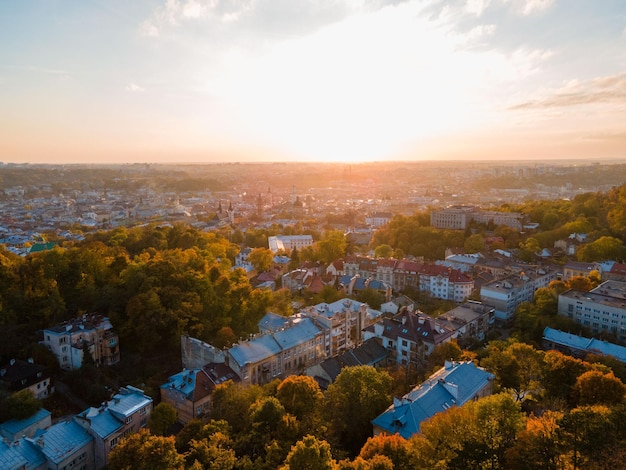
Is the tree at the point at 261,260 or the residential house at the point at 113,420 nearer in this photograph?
the residential house at the point at 113,420

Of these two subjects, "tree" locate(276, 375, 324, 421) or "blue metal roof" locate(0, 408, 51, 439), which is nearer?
"tree" locate(276, 375, 324, 421)

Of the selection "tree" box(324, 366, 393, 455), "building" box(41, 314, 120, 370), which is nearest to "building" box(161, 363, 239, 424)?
"building" box(41, 314, 120, 370)

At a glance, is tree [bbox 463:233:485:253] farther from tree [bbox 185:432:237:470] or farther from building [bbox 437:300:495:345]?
tree [bbox 185:432:237:470]

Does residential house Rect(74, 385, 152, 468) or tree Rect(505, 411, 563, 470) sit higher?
tree Rect(505, 411, 563, 470)

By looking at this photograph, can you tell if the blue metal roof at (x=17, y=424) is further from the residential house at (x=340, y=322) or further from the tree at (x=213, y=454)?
the residential house at (x=340, y=322)

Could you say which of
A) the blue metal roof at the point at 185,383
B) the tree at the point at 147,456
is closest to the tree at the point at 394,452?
the tree at the point at 147,456

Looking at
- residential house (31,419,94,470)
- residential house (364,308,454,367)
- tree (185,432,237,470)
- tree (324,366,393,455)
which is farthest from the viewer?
residential house (364,308,454,367)

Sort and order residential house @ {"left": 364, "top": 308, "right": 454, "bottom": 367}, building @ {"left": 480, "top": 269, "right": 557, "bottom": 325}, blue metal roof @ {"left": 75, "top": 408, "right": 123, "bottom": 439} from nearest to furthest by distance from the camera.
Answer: blue metal roof @ {"left": 75, "top": 408, "right": 123, "bottom": 439}, residential house @ {"left": 364, "top": 308, "right": 454, "bottom": 367}, building @ {"left": 480, "top": 269, "right": 557, "bottom": 325}
